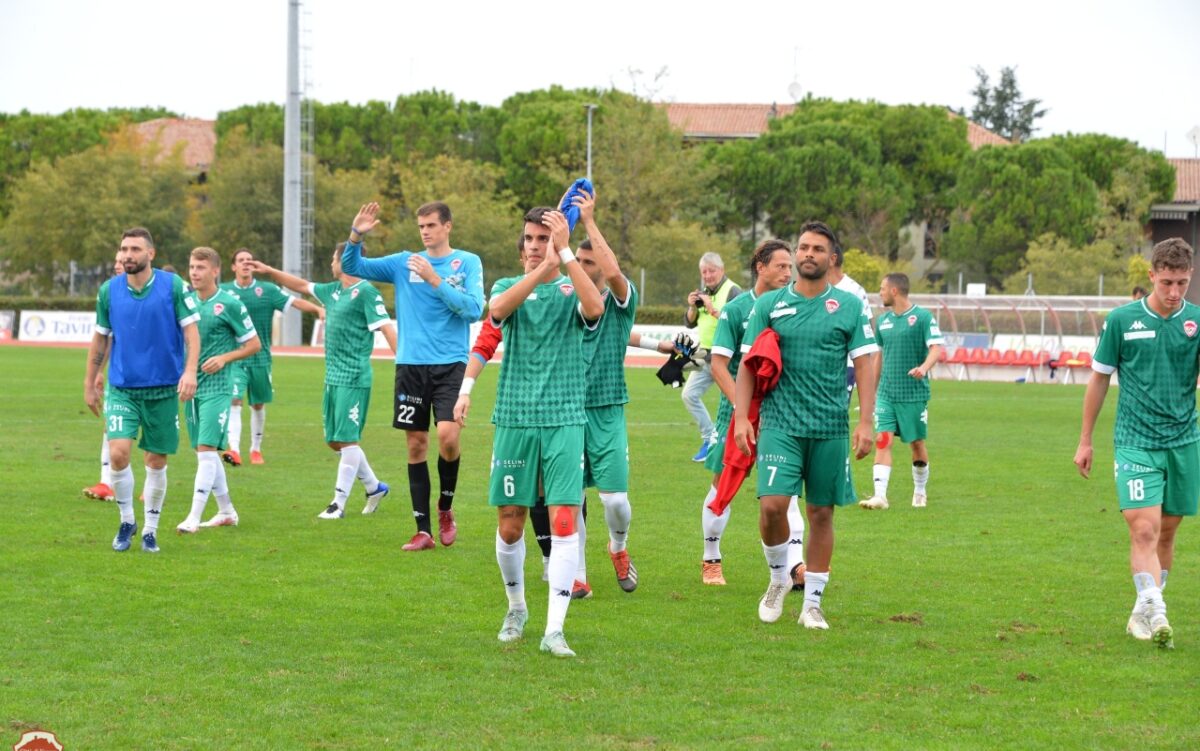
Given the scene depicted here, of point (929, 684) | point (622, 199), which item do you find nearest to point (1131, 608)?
point (929, 684)

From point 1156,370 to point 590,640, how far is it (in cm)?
331

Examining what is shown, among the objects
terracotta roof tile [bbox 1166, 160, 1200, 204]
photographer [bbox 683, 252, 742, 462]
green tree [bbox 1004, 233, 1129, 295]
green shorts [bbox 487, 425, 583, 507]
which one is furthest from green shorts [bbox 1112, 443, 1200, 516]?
terracotta roof tile [bbox 1166, 160, 1200, 204]

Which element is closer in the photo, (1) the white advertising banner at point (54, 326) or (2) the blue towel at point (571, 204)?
(2) the blue towel at point (571, 204)

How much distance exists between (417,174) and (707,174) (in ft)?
44.0

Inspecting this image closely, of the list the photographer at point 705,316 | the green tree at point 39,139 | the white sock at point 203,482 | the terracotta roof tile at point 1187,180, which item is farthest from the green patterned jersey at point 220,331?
the terracotta roof tile at point 1187,180

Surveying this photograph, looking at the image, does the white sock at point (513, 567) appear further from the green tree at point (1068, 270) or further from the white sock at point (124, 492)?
the green tree at point (1068, 270)

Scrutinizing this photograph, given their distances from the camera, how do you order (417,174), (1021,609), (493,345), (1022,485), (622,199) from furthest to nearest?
(417,174) < (622,199) < (1022,485) < (1021,609) < (493,345)

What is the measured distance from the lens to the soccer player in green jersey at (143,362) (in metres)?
9.95

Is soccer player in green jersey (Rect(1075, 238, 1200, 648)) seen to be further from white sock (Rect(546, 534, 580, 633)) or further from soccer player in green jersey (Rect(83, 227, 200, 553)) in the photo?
soccer player in green jersey (Rect(83, 227, 200, 553))

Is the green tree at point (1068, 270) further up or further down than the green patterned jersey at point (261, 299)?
further up

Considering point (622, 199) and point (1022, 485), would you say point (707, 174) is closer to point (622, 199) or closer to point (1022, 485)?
point (622, 199)

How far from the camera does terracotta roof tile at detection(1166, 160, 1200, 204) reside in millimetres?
76400

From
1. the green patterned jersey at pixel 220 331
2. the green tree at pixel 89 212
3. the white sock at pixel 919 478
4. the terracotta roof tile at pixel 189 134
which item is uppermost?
the terracotta roof tile at pixel 189 134

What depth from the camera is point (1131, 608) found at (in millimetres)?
8602
